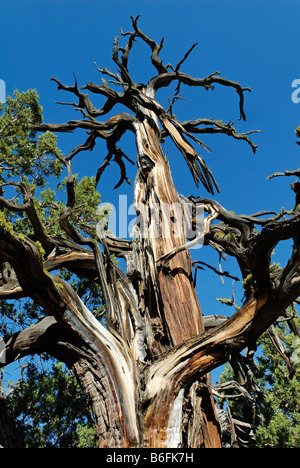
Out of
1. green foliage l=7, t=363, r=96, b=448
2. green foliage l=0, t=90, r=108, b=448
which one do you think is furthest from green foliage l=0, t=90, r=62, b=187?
green foliage l=7, t=363, r=96, b=448

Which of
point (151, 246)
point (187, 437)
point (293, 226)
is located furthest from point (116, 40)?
point (187, 437)

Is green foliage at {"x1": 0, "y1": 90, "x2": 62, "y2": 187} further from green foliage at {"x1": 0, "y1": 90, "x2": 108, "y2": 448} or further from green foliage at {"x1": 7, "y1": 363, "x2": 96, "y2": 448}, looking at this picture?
green foliage at {"x1": 7, "y1": 363, "x2": 96, "y2": 448}

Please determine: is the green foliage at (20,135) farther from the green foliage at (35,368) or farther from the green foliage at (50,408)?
the green foliage at (50,408)

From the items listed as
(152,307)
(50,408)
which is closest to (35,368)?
(50,408)

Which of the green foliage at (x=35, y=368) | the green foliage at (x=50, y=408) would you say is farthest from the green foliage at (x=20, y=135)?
the green foliage at (x=50, y=408)

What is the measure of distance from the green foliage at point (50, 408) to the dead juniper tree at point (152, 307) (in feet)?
10.3

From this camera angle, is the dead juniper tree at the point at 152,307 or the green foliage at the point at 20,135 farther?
the green foliage at the point at 20,135

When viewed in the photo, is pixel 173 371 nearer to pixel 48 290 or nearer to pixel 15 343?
pixel 48 290

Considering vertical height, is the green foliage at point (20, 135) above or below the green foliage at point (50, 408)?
above

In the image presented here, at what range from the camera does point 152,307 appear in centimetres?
438

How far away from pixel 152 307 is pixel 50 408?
14.4ft

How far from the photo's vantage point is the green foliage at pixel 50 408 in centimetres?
706

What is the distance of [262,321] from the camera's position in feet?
9.91

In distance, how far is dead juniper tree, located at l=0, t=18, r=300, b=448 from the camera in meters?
2.98
